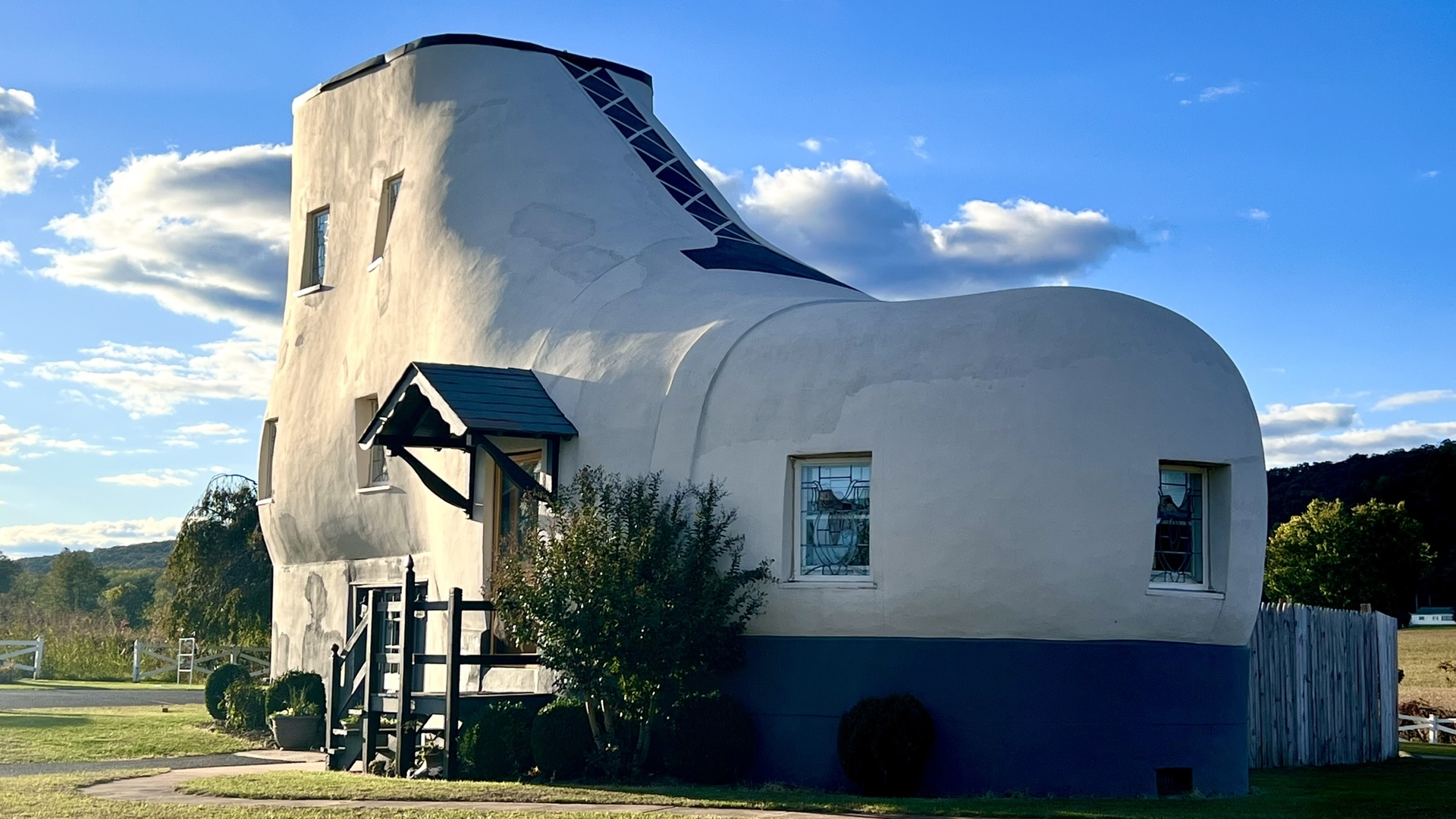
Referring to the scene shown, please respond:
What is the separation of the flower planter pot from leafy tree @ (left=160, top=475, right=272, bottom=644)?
1801 cm

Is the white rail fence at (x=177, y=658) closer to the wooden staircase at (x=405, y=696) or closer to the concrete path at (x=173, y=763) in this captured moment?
the concrete path at (x=173, y=763)

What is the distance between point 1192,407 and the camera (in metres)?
15.4

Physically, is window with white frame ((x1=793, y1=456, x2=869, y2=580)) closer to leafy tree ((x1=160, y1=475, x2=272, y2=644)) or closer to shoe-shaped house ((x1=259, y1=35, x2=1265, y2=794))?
shoe-shaped house ((x1=259, y1=35, x2=1265, y2=794))

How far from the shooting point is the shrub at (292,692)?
22.7m

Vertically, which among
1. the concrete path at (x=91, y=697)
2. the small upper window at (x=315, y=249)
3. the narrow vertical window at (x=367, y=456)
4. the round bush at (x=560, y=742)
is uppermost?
the small upper window at (x=315, y=249)

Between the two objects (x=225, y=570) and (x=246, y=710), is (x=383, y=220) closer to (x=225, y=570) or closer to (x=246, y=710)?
(x=246, y=710)

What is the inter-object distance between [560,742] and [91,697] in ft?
66.8

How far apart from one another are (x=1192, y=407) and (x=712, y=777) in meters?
6.05

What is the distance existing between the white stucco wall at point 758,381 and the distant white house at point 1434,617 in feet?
189

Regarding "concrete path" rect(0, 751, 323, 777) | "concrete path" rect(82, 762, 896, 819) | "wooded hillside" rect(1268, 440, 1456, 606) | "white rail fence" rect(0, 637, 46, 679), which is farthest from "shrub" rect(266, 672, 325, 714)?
"wooded hillside" rect(1268, 440, 1456, 606)

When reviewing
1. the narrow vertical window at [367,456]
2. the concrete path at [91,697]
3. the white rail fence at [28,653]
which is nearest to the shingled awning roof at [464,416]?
the narrow vertical window at [367,456]

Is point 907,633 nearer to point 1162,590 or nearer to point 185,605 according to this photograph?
point 1162,590

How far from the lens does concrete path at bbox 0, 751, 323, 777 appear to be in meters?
17.2

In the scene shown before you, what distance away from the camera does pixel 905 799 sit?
46.7 feet
